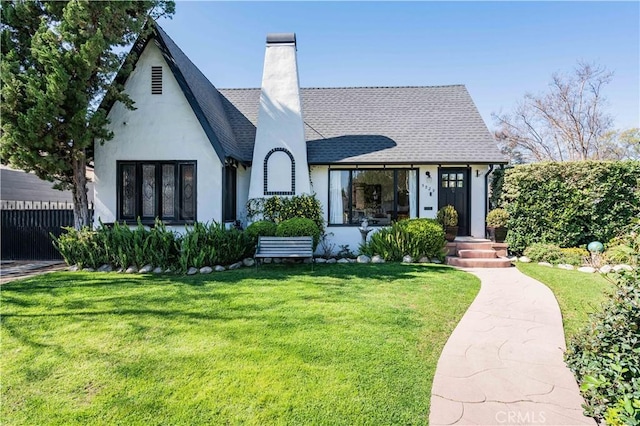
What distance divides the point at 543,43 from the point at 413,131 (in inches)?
333

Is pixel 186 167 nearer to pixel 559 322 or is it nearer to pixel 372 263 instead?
pixel 372 263

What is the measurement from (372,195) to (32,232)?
1145 centimetres

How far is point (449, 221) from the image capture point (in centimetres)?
1112

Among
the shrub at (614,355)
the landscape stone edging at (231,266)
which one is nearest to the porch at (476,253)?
→ the landscape stone edging at (231,266)

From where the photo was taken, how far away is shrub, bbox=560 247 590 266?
9477 mm

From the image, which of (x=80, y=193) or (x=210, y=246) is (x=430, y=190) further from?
(x=80, y=193)

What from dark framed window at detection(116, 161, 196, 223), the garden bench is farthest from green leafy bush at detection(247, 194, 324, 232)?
dark framed window at detection(116, 161, 196, 223)

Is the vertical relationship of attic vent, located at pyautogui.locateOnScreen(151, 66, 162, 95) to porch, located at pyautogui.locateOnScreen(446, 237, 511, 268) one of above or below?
above

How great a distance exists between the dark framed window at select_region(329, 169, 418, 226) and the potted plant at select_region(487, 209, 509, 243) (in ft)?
8.25

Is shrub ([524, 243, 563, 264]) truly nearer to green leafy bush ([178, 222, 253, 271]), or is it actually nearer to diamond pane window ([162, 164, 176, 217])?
→ green leafy bush ([178, 222, 253, 271])

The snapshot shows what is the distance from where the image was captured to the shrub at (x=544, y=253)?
9.89 meters

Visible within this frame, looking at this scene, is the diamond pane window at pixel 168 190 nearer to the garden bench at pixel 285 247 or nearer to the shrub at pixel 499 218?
the garden bench at pixel 285 247

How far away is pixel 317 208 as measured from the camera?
11.0 m

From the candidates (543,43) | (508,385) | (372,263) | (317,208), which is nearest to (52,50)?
(317,208)
